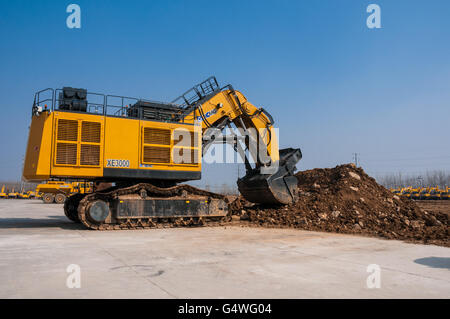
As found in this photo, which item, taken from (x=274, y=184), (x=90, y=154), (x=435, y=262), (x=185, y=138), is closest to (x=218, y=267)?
(x=435, y=262)

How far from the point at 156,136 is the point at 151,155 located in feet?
2.31

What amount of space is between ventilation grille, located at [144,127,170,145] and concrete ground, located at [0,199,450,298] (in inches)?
159

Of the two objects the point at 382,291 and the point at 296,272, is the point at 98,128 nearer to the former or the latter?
the point at 296,272

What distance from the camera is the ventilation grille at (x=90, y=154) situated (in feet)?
38.6

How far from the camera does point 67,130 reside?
11.6 m

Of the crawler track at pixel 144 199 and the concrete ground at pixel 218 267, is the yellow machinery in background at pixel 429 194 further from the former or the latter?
the concrete ground at pixel 218 267

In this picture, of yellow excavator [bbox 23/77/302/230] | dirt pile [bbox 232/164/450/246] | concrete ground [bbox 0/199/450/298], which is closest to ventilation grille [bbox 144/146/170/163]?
yellow excavator [bbox 23/77/302/230]

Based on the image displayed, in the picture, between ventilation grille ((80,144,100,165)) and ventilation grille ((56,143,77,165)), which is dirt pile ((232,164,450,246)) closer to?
ventilation grille ((80,144,100,165))

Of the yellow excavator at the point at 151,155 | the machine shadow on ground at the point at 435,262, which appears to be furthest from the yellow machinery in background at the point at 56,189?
the machine shadow on ground at the point at 435,262

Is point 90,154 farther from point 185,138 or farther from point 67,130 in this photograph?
point 185,138

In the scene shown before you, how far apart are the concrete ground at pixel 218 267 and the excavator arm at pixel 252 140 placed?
514 cm
